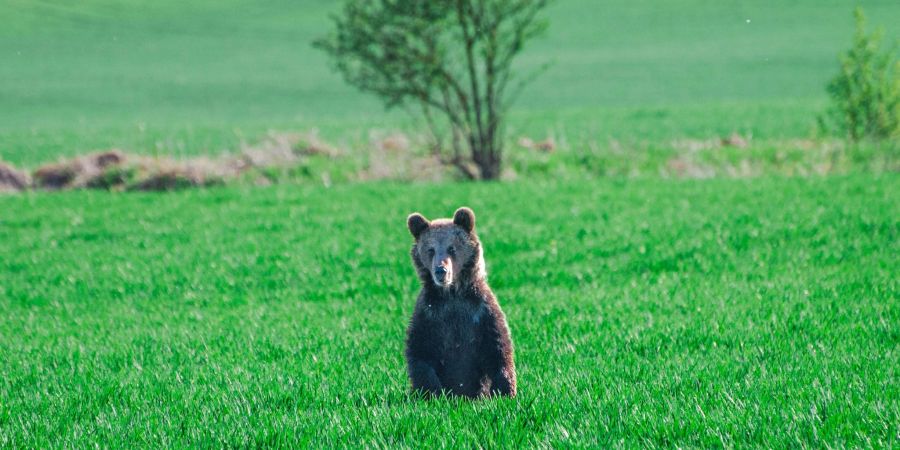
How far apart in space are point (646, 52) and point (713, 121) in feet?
96.0

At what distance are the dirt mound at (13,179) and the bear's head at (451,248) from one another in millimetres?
21696

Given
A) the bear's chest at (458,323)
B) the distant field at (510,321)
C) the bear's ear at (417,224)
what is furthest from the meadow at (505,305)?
the bear's ear at (417,224)

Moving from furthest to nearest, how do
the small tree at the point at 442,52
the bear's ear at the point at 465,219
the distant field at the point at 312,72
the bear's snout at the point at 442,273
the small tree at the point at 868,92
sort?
1. the distant field at the point at 312,72
2. the small tree at the point at 868,92
3. the small tree at the point at 442,52
4. the bear's ear at the point at 465,219
5. the bear's snout at the point at 442,273

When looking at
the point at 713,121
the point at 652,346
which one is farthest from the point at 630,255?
the point at 713,121

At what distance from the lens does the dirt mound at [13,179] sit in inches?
938

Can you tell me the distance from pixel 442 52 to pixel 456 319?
1619 centimetres

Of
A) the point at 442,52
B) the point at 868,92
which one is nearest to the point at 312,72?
the point at 442,52

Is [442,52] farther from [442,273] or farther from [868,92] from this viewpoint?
[442,273]

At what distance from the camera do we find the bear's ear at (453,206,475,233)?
5.11 meters

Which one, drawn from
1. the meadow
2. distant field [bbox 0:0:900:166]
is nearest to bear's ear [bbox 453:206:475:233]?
the meadow

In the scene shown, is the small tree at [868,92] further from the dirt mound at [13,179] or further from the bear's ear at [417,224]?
the bear's ear at [417,224]

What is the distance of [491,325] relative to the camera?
16.9ft

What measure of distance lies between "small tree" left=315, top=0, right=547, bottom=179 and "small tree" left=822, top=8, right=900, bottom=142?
9.91m

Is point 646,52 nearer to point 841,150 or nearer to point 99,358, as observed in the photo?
point 841,150
